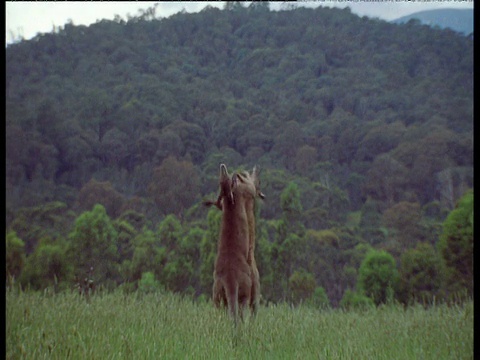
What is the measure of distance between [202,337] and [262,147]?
21833 mm

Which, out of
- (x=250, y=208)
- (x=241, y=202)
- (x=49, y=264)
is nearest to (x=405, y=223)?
(x=49, y=264)

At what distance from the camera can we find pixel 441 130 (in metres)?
24.8

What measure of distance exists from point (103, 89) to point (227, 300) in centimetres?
2058

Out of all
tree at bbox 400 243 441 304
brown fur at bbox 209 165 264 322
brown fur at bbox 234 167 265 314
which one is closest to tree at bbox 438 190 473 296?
tree at bbox 400 243 441 304

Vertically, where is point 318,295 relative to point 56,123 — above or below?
below

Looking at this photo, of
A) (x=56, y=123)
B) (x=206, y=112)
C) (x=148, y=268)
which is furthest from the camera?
(x=206, y=112)

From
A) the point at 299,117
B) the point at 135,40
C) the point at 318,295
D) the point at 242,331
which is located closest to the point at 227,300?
the point at 242,331

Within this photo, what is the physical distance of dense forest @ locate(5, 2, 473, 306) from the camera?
1989cm

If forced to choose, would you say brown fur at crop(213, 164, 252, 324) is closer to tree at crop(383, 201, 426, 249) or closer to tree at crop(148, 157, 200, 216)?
tree at crop(148, 157, 200, 216)

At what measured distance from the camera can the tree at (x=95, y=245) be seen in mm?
17953

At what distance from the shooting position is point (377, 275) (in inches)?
779

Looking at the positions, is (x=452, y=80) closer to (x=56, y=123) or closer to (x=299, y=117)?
(x=299, y=117)

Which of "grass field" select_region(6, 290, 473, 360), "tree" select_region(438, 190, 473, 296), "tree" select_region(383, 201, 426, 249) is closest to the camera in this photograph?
"grass field" select_region(6, 290, 473, 360)

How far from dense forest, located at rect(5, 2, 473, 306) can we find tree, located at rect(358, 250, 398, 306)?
0.06 metres
